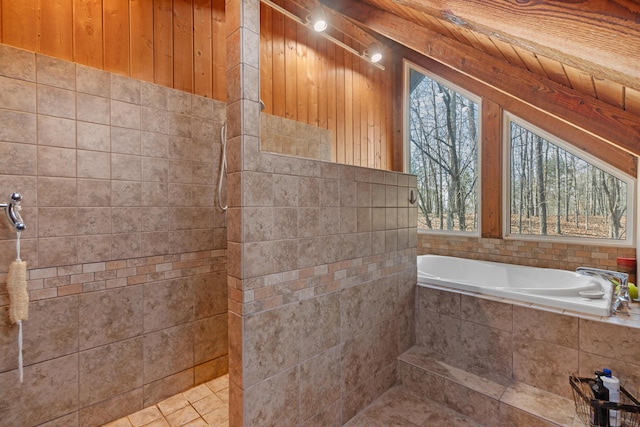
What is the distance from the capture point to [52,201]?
1.53 meters

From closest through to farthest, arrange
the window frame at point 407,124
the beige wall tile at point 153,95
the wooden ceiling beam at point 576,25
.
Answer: the wooden ceiling beam at point 576,25 < the beige wall tile at point 153,95 < the window frame at point 407,124

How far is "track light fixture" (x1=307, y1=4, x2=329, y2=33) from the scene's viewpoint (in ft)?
8.30

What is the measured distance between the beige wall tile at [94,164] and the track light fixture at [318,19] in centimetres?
192

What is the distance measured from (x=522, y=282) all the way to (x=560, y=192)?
93cm

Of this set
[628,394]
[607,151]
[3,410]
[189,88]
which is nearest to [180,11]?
[189,88]

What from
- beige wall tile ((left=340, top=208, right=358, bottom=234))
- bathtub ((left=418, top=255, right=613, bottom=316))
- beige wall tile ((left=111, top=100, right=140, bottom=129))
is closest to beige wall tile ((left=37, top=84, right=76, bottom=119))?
beige wall tile ((left=111, top=100, right=140, bottom=129))

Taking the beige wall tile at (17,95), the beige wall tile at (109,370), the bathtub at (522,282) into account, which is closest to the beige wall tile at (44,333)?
the beige wall tile at (109,370)

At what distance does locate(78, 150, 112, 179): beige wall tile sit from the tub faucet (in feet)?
9.78

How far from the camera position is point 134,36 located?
1.80 m

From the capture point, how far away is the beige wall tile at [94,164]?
1612 mm

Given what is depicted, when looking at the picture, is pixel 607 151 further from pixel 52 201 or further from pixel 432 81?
pixel 52 201

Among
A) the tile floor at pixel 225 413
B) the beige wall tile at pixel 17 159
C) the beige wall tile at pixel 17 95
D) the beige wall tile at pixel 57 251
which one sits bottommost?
the tile floor at pixel 225 413

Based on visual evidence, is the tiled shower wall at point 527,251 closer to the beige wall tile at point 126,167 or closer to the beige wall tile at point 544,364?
the beige wall tile at point 544,364

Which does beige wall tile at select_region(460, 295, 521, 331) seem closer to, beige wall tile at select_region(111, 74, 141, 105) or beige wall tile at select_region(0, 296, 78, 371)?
beige wall tile at select_region(0, 296, 78, 371)
